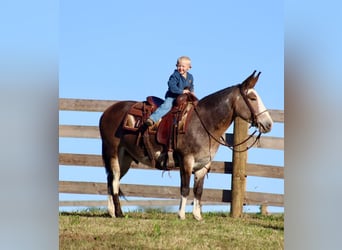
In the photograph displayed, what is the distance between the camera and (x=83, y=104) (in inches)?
130

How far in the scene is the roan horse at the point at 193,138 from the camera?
372 centimetres

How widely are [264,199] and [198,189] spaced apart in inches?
17.6

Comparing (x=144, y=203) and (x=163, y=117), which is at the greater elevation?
(x=163, y=117)

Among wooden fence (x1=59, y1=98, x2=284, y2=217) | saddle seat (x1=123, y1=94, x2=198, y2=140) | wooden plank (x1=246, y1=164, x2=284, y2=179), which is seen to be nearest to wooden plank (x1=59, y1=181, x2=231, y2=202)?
wooden fence (x1=59, y1=98, x2=284, y2=217)

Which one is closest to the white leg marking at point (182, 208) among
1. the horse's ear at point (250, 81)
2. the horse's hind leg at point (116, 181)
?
the horse's hind leg at point (116, 181)

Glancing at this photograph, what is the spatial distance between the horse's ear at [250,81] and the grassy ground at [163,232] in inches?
30.2

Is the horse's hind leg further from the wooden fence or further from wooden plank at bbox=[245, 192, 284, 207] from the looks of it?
wooden plank at bbox=[245, 192, 284, 207]

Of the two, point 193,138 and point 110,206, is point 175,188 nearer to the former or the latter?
point 193,138

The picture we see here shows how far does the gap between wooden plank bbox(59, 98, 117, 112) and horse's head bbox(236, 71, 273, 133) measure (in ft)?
2.84

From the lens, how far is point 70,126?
310 cm

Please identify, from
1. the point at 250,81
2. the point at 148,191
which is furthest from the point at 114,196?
the point at 250,81

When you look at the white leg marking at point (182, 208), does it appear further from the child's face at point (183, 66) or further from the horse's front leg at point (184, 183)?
Result: the child's face at point (183, 66)

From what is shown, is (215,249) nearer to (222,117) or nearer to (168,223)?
(168,223)
